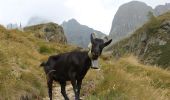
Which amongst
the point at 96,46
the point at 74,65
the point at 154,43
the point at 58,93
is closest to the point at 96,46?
the point at 96,46

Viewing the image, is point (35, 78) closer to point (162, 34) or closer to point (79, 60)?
point (79, 60)

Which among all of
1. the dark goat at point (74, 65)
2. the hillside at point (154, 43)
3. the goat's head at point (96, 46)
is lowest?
the hillside at point (154, 43)

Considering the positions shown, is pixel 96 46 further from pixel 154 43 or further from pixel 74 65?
pixel 154 43

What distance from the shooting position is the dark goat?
32.2 ft

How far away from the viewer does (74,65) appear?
34.6 feet

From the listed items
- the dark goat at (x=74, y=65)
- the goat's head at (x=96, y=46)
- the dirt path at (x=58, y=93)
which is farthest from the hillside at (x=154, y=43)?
the goat's head at (x=96, y=46)

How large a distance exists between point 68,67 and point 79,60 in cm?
51

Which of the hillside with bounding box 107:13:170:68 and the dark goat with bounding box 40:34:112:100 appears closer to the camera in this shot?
the dark goat with bounding box 40:34:112:100

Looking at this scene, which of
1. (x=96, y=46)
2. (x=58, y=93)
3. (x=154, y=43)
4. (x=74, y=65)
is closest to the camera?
(x=96, y=46)

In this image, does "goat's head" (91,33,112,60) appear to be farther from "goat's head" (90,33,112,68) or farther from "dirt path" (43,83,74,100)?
"dirt path" (43,83,74,100)

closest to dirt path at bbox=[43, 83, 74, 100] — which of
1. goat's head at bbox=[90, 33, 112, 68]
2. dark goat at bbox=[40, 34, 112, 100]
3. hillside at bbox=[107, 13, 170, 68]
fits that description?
dark goat at bbox=[40, 34, 112, 100]

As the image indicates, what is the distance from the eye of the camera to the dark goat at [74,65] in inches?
387

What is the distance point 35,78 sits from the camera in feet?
44.1

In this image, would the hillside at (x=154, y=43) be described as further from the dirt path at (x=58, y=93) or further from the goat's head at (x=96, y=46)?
the goat's head at (x=96, y=46)
